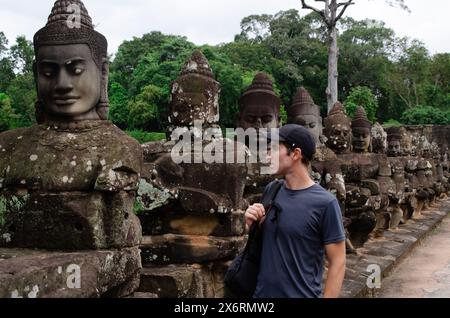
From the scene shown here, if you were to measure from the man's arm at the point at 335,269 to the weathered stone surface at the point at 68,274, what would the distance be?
114 centimetres

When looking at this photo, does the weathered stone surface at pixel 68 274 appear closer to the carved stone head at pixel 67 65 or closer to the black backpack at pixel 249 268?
the black backpack at pixel 249 268

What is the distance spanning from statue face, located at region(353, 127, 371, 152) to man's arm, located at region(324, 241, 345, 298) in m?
6.39

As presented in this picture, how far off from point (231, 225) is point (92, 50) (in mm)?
1748

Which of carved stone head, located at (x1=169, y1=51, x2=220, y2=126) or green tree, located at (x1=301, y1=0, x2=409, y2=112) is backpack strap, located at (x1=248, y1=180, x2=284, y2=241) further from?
Result: green tree, located at (x1=301, y1=0, x2=409, y2=112)

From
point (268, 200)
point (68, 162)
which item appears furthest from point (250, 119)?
point (268, 200)

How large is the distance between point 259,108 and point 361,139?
3.78 metres

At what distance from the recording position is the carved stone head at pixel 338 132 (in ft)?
25.5

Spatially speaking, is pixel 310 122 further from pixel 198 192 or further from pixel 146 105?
pixel 146 105

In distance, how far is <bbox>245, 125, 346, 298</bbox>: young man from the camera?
2434mm

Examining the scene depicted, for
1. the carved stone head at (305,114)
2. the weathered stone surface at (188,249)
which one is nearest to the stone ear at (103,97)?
the weathered stone surface at (188,249)

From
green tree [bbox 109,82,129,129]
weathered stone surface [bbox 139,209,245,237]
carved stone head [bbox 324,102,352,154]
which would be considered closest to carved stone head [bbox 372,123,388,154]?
carved stone head [bbox 324,102,352,154]

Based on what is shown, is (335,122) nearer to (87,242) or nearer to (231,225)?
(231,225)

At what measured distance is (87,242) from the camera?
3076 mm

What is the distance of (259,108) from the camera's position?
529 cm
